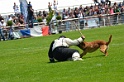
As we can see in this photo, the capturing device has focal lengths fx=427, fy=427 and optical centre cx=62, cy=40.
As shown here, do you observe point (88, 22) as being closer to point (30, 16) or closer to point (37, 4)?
point (30, 16)

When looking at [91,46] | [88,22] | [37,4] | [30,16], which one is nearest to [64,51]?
[91,46]

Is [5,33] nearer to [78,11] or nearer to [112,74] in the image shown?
[78,11]

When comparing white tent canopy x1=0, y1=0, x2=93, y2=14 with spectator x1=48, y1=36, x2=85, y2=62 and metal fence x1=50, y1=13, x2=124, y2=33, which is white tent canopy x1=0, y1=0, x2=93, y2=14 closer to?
metal fence x1=50, y1=13, x2=124, y2=33

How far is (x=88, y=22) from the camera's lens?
38312 mm

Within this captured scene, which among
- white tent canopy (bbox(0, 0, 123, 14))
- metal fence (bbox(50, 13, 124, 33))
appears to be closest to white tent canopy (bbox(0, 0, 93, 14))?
white tent canopy (bbox(0, 0, 123, 14))

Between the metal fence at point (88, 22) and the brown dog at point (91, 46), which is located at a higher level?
the brown dog at point (91, 46)

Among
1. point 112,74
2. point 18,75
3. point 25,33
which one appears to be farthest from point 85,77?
point 25,33

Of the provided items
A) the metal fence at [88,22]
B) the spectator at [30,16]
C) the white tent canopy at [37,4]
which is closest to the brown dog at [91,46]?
the metal fence at [88,22]

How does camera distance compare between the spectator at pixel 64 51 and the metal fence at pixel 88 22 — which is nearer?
the spectator at pixel 64 51

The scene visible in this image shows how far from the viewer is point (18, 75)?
40.9 ft

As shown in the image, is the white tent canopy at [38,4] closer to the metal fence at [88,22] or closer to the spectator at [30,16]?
the metal fence at [88,22]

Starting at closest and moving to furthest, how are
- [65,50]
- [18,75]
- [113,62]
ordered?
[18,75] → [113,62] → [65,50]

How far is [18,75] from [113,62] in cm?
301

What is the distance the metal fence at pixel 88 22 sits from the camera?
36656mm
